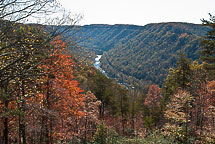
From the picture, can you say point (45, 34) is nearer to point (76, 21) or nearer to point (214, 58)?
point (76, 21)

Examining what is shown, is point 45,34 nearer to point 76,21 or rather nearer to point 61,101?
point 76,21

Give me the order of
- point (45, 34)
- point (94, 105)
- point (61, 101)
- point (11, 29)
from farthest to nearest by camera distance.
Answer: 1. point (94, 105)
2. point (61, 101)
3. point (45, 34)
4. point (11, 29)

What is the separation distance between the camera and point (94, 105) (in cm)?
1340

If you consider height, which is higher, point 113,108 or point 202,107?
point 202,107

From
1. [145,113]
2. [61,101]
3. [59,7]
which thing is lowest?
[145,113]

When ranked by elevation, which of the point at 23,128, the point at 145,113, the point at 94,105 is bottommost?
the point at 145,113

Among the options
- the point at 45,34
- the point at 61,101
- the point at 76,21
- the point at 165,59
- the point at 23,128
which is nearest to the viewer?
the point at 45,34

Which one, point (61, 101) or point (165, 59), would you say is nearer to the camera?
point (61, 101)

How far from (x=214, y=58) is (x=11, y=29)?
14365 millimetres

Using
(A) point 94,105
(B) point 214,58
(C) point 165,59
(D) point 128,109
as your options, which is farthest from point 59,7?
(C) point 165,59

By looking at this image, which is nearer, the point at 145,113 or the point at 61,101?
the point at 61,101

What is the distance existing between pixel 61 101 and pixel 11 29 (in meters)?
5.33

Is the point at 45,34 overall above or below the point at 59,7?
below

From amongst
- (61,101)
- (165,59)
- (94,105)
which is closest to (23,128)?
(61,101)
